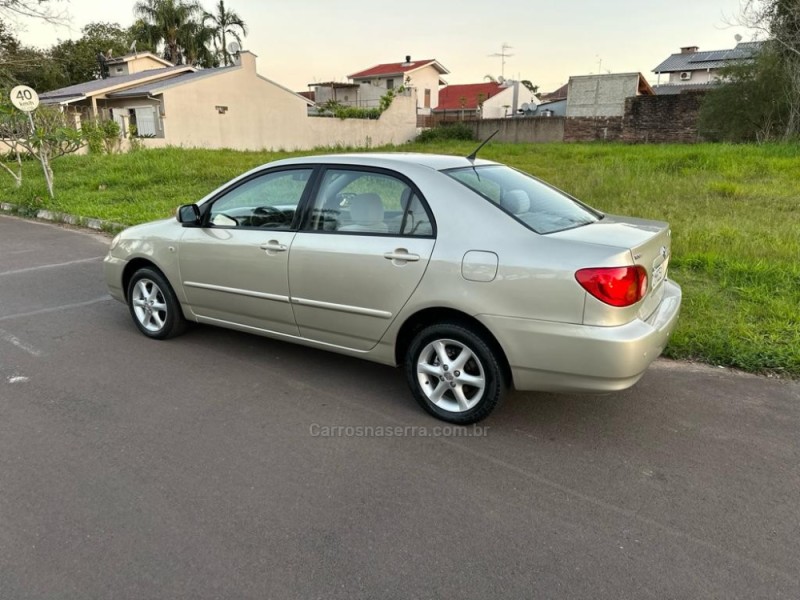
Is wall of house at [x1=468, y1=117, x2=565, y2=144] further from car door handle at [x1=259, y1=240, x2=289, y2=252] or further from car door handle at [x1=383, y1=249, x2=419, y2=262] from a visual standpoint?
car door handle at [x1=383, y1=249, x2=419, y2=262]

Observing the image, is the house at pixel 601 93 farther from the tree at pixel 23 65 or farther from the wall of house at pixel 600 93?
the tree at pixel 23 65

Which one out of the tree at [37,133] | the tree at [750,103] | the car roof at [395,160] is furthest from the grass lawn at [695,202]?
the tree at [750,103]

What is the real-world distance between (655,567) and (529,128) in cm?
3002

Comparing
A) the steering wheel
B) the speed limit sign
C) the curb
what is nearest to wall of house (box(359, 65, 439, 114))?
the curb

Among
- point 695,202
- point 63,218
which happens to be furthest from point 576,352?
point 63,218

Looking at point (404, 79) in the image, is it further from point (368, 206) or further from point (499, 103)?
point (368, 206)

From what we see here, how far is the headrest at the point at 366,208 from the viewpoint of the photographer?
3789 mm

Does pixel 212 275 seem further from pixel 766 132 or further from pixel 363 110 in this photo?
pixel 363 110

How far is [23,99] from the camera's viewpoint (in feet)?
38.0

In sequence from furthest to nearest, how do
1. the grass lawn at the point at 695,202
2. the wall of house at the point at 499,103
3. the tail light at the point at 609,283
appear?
the wall of house at the point at 499,103
the grass lawn at the point at 695,202
the tail light at the point at 609,283

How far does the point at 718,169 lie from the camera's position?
13172mm

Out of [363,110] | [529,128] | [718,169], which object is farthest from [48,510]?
[363,110]

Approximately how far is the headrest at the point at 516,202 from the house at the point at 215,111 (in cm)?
2469

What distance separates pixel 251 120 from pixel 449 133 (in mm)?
11090
